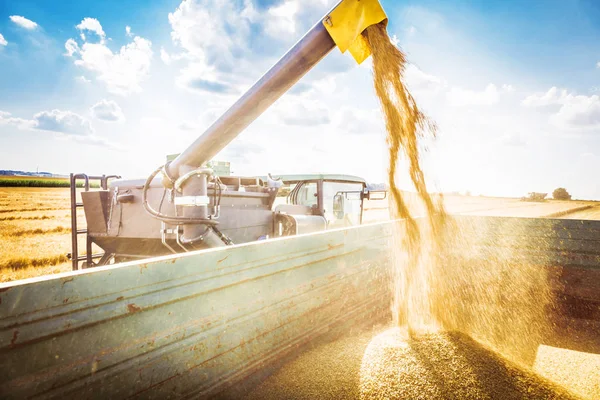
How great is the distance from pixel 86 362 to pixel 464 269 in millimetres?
3888

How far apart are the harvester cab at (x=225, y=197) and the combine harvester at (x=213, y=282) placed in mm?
15

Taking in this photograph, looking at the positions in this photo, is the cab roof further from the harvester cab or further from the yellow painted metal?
the yellow painted metal

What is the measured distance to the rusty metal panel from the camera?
47.6 inches

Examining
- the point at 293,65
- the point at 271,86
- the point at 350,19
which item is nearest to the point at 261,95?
the point at 271,86

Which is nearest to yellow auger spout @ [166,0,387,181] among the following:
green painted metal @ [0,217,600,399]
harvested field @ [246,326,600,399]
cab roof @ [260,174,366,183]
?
green painted metal @ [0,217,600,399]

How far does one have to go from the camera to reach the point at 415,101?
331cm

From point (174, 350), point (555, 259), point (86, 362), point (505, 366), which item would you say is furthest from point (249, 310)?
point (555, 259)

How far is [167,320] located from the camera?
5.27 feet

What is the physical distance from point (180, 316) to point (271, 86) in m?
2.05

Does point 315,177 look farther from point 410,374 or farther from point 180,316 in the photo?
point 180,316

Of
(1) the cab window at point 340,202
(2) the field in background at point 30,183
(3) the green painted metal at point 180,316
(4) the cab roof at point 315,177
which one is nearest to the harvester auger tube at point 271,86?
(3) the green painted metal at point 180,316

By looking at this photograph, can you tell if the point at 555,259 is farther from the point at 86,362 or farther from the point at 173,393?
the point at 86,362

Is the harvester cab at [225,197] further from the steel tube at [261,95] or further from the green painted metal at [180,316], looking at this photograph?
the green painted metal at [180,316]

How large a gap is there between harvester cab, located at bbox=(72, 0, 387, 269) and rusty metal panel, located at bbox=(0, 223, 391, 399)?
4.65 ft
